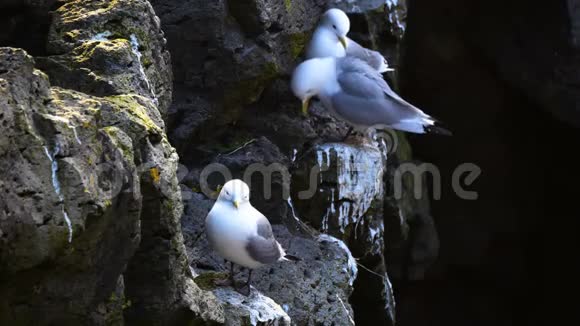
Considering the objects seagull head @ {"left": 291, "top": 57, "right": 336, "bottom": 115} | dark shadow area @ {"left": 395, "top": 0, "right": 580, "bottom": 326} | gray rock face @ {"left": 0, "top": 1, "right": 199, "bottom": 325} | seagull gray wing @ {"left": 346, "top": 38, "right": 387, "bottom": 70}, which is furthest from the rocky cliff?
dark shadow area @ {"left": 395, "top": 0, "right": 580, "bottom": 326}

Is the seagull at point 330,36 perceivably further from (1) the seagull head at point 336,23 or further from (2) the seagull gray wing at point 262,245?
(2) the seagull gray wing at point 262,245

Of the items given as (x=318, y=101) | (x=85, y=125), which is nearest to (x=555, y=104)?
(x=318, y=101)

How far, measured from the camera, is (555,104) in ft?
22.0

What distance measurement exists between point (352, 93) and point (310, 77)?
0.73 ft

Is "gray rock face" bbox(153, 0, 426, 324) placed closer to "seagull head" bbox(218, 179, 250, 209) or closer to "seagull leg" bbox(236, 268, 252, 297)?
"seagull leg" bbox(236, 268, 252, 297)

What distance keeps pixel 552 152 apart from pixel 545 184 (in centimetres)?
26

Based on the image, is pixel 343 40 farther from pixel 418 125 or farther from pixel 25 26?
pixel 25 26

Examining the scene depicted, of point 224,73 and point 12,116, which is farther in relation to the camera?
point 224,73

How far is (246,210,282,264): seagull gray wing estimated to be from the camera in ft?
11.7

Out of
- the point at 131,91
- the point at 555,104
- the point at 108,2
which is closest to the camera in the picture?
the point at 131,91

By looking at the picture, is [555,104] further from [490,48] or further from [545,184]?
[545,184]

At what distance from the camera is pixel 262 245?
11.8ft

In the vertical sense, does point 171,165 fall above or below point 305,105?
below

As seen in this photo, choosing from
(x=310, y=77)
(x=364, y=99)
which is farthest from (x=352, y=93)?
(x=310, y=77)
